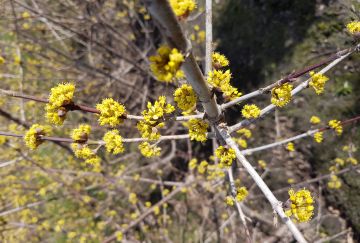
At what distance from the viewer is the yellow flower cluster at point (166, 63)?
1.29 metres

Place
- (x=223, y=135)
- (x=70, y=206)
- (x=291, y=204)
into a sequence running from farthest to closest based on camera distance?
(x=70, y=206), (x=223, y=135), (x=291, y=204)

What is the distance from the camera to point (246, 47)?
513 centimetres

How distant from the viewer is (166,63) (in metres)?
1.35

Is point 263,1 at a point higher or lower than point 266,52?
higher

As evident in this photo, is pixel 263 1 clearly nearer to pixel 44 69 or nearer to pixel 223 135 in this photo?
pixel 223 135

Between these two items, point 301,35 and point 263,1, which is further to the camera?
point 263,1

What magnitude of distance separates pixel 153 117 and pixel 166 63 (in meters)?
0.61

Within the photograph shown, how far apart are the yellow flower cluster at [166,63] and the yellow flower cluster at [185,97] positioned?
20.8 inches

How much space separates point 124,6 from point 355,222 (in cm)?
545

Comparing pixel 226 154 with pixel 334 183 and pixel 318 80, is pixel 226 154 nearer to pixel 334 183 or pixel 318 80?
pixel 318 80

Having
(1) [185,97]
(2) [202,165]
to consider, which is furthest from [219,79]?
(2) [202,165]

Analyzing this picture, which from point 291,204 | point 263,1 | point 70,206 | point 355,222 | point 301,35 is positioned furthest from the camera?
point 70,206

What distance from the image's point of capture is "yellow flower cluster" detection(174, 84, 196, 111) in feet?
6.20

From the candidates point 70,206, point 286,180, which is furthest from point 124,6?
point 286,180
